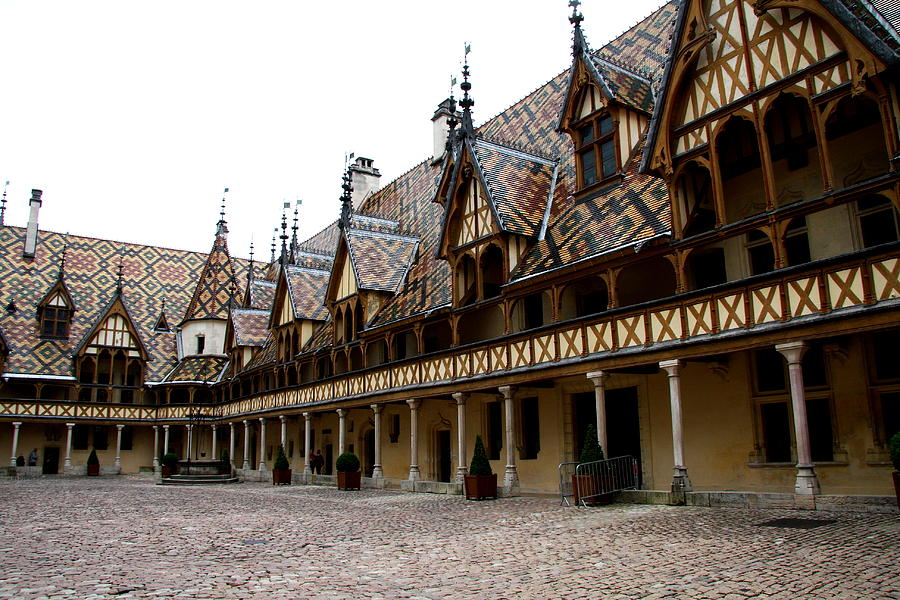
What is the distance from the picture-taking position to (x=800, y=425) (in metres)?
12.7

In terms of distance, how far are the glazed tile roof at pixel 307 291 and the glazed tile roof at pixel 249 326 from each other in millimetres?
6688

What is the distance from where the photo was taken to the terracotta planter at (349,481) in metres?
24.4

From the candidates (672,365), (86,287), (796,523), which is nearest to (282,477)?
(672,365)

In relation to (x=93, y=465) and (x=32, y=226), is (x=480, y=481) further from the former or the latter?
(x=32, y=226)

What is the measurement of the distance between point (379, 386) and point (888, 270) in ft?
56.8

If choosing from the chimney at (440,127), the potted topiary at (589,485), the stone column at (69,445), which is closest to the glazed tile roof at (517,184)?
the potted topiary at (589,485)

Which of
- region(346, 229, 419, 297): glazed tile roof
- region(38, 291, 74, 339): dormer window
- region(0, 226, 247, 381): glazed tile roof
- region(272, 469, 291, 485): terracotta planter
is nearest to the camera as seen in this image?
region(346, 229, 419, 297): glazed tile roof

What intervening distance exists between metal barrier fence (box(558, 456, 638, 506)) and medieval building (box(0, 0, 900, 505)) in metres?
1.07

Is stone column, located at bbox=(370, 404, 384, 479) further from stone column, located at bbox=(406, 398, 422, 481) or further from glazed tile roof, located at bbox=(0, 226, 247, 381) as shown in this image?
glazed tile roof, located at bbox=(0, 226, 247, 381)

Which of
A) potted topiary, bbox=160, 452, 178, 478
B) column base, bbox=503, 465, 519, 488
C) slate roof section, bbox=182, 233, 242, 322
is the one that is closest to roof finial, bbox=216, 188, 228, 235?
slate roof section, bbox=182, 233, 242, 322

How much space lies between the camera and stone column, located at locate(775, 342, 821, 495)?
12113 mm

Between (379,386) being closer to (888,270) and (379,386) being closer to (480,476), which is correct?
(480,476)

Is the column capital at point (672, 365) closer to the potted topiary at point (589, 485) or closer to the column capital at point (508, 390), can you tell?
the potted topiary at point (589, 485)

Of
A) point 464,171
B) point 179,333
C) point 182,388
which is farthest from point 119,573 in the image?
point 179,333
